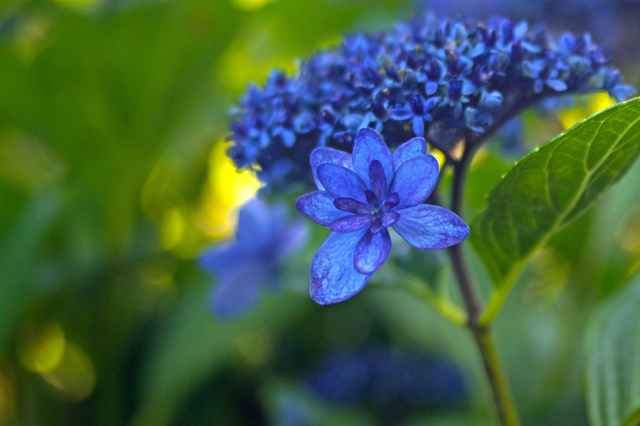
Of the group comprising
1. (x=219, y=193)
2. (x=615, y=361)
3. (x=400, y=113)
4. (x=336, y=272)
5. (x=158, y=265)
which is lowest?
(x=615, y=361)

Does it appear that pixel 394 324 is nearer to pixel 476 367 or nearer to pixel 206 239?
pixel 476 367

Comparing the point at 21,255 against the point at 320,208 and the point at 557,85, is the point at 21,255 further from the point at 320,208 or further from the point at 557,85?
the point at 557,85

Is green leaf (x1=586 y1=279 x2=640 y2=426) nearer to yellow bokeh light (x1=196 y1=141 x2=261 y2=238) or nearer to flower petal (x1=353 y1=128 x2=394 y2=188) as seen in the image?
flower petal (x1=353 y1=128 x2=394 y2=188)

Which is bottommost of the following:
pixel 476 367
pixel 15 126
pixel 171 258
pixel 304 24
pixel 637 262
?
pixel 476 367

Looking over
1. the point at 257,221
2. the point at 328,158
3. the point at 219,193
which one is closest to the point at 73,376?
the point at 219,193

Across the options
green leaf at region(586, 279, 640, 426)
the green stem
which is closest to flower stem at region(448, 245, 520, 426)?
the green stem

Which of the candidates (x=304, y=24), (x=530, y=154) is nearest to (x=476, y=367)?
(x=530, y=154)

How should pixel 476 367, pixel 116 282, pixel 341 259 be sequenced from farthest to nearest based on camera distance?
pixel 116 282 < pixel 476 367 < pixel 341 259

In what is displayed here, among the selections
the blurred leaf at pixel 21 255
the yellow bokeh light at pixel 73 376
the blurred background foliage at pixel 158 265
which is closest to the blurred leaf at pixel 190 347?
the blurred background foliage at pixel 158 265
